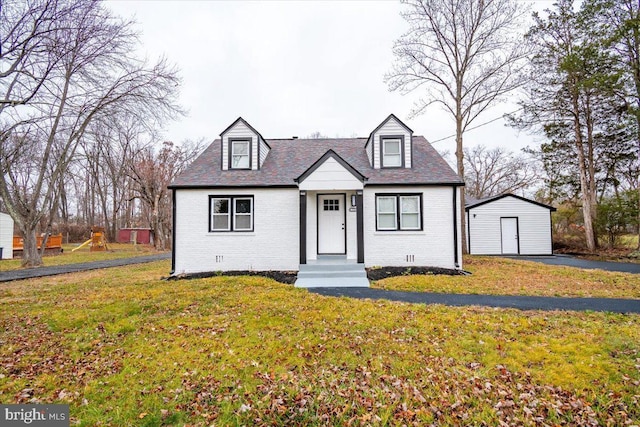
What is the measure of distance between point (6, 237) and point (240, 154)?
19.1m

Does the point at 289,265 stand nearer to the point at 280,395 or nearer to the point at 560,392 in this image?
the point at 280,395

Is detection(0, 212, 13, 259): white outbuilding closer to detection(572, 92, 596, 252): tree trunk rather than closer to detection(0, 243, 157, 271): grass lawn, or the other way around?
detection(0, 243, 157, 271): grass lawn

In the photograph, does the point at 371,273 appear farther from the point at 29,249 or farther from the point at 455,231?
the point at 29,249

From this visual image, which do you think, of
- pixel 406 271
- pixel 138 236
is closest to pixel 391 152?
pixel 406 271

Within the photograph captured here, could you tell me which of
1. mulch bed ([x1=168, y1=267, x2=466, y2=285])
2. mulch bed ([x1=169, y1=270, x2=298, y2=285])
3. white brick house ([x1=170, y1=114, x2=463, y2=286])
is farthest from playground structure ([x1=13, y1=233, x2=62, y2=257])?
mulch bed ([x1=168, y1=267, x2=466, y2=285])

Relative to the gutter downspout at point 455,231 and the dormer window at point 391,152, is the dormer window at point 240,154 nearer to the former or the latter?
the dormer window at point 391,152

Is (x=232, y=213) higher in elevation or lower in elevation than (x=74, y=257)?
higher

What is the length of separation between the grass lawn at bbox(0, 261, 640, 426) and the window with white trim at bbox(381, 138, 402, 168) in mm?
7379

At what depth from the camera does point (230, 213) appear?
11.8 meters

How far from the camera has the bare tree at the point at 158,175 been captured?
25.3m

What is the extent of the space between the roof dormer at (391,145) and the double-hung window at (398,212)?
151 centimetres

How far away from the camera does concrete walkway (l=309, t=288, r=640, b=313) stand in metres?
6.61

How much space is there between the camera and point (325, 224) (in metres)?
12.1

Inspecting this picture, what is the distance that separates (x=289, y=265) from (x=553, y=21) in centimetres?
2123
